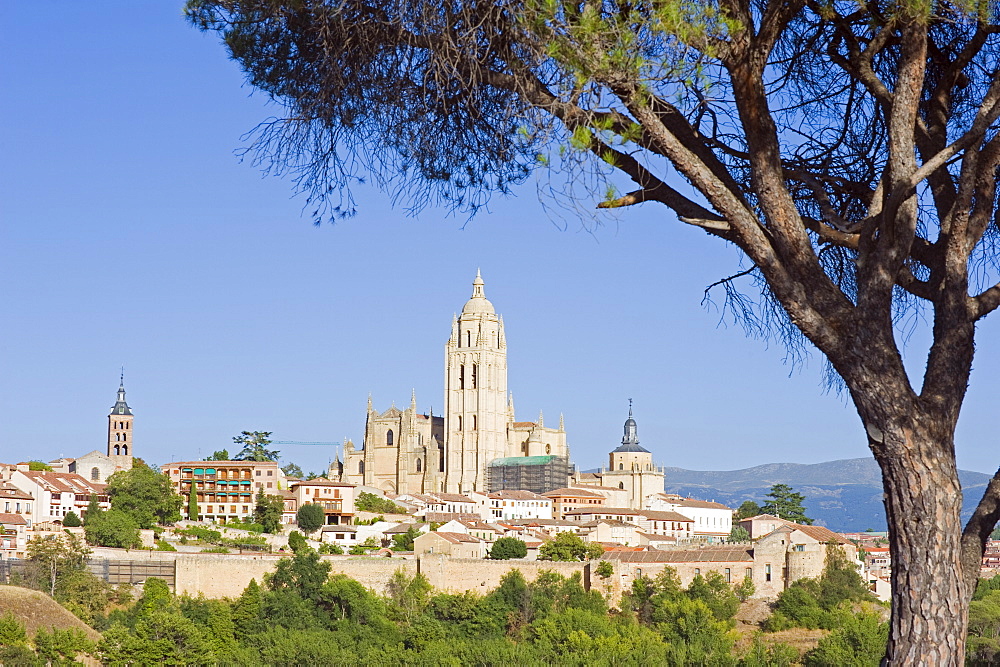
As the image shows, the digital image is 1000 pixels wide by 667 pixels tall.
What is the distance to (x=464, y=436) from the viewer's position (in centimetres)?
9156

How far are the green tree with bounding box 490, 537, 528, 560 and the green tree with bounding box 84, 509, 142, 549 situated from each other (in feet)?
39.6

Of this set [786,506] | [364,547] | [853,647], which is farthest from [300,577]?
[786,506]

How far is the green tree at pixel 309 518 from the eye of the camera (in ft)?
167

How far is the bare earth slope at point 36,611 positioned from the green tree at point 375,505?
2616 centimetres

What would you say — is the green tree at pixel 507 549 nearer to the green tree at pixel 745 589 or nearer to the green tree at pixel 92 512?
the green tree at pixel 745 589

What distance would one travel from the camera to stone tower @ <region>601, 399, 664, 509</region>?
283 ft

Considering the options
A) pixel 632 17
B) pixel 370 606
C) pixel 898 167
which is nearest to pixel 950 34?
pixel 898 167

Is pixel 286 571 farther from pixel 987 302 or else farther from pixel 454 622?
pixel 987 302

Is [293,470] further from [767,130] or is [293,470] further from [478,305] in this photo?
[767,130]

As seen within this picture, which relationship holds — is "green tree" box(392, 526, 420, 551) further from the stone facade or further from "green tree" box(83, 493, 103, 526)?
the stone facade

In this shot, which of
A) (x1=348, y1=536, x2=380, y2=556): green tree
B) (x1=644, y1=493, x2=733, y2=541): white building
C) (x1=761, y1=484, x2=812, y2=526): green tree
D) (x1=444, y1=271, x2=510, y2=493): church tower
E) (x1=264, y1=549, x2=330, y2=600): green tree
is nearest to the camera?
(x1=264, y1=549, x2=330, y2=600): green tree

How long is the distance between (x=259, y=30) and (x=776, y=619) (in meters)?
37.1

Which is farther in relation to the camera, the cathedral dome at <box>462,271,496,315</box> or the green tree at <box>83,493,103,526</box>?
the cathedral dome at <box>462,271,496,315</box>

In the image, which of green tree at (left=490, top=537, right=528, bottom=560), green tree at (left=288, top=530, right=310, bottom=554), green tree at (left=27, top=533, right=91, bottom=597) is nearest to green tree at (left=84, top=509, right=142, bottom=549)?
green tree at (left=27, top=533, right=91, bottom=597)
